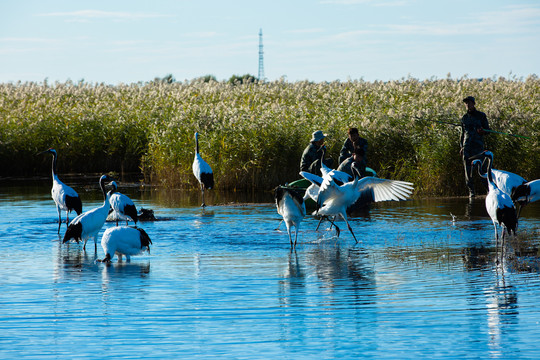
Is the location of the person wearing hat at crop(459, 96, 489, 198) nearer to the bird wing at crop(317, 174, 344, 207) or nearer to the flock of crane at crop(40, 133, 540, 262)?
the flock of crane at crop(40, 133, 540, 262)

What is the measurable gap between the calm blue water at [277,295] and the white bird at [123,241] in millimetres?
209

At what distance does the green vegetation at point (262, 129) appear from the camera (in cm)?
1975

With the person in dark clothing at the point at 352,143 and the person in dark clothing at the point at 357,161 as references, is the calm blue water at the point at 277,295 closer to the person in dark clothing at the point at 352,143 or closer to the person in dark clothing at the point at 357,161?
the person in dark clothing at the point at 357,161

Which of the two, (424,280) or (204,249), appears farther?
(204,249)

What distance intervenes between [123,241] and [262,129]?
39.4 feet

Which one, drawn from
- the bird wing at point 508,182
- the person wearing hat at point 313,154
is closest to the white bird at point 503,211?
the bird wing at point 508,182

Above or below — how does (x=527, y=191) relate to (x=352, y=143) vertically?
below

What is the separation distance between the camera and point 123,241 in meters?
10.9

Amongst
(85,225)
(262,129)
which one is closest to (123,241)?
(85,225)

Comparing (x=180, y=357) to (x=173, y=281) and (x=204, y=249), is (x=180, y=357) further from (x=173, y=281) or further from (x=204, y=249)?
(x=204, y=249)

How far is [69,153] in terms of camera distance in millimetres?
28359

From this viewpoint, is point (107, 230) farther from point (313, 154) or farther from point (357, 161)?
point (313, 154)

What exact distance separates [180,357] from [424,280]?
12.4 feet

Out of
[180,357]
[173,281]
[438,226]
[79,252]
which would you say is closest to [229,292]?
[173,281]
